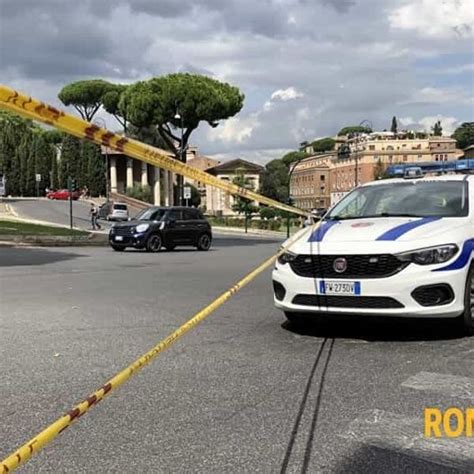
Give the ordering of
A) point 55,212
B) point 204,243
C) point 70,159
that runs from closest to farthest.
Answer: point 204,243, point 55,212, point 70,159

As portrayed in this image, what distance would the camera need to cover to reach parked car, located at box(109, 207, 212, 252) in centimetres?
2395

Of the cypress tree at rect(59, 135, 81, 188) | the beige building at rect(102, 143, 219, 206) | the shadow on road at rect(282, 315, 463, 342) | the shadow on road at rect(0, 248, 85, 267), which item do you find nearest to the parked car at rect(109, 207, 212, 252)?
the shadow on road at rect(0, 248, 85, 267)

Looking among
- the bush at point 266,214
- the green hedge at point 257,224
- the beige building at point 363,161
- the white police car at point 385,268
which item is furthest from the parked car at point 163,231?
the beige building at point 363,161

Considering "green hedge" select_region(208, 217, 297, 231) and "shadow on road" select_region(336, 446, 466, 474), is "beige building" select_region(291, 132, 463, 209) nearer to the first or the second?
"green hedge" select_region(208, 217, 297, 231)

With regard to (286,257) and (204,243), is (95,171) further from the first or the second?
(286,257)

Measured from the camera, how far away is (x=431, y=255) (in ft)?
21.4

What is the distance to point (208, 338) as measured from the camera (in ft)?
23.4

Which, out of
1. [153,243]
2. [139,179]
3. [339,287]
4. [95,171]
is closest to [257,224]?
[153,243]

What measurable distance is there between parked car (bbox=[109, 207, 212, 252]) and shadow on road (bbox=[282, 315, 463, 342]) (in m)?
16.5

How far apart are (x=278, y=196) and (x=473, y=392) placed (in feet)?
343

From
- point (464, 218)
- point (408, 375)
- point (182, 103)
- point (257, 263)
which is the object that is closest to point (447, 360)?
point (408, 375)

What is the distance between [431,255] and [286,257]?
1398 millimetres

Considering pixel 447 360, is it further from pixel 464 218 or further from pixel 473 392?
pixel 464 218

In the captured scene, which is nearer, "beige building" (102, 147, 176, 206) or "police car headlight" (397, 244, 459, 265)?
"police car headlight" (397, 244, 459, 265)
